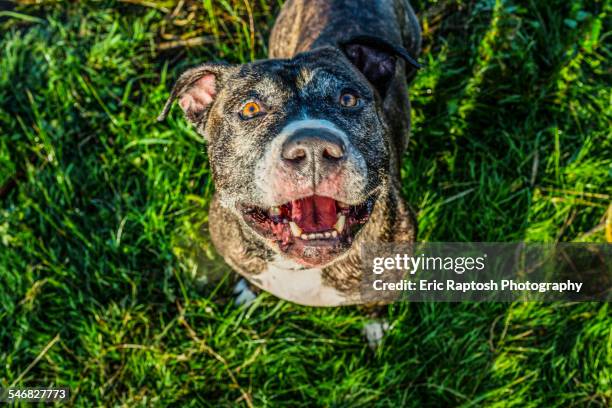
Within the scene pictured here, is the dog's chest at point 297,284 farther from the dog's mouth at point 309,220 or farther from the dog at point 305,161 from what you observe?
the dog's mouth at point 309,220

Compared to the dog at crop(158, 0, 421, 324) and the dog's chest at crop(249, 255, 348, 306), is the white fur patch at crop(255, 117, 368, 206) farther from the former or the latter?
the dog's chest at crop(249, 255, 348, 306)

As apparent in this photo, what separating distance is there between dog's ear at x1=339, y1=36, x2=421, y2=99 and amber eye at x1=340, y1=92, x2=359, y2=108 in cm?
40

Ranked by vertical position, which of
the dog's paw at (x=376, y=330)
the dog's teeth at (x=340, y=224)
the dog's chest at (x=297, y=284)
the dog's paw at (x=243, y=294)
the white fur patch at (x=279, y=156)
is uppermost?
the white fur patch at (x=279, y=156)

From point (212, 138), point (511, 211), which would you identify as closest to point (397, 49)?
point (212, 138)

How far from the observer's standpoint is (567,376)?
374 cm

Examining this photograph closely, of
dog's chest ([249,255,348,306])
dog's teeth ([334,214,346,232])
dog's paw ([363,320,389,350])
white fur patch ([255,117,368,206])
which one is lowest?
dog's paw ([363,320,389,350])

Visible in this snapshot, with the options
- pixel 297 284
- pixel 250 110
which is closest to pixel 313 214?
pixel 250 110

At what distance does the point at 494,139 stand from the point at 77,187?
3019 millimetres

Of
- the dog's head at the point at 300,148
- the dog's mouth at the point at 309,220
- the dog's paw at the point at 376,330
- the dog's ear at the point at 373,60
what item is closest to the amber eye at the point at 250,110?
the dog's head at the point at 300,148

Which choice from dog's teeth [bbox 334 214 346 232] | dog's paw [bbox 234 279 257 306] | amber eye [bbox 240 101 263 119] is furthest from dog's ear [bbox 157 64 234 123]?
dog's paw [bbox 234 279 257 306]

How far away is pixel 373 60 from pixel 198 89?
3.13 feet

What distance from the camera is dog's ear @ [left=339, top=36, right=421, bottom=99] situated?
312cm

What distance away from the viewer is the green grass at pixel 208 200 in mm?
3746

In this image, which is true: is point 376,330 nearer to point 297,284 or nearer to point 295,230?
point 297,284
